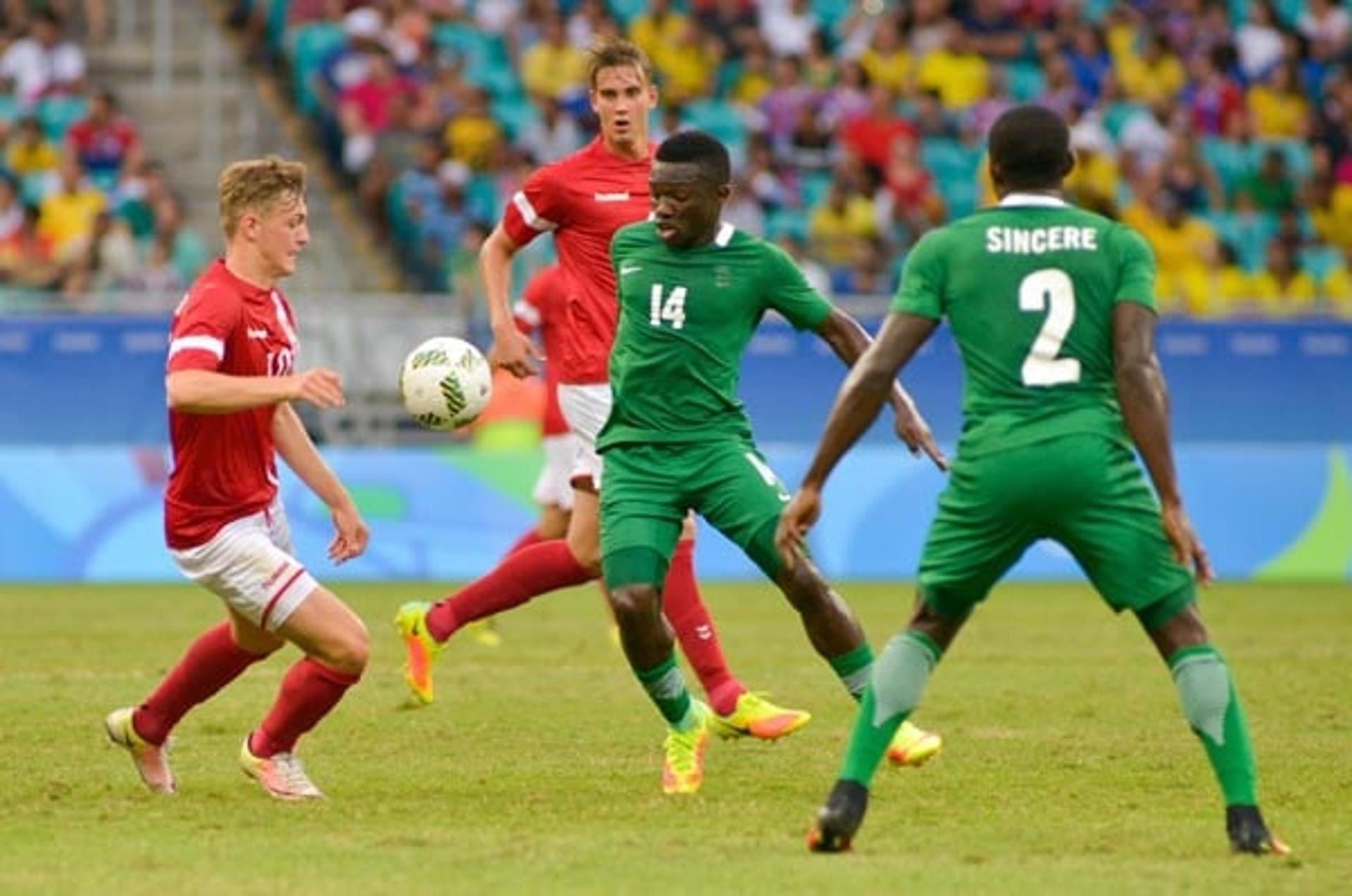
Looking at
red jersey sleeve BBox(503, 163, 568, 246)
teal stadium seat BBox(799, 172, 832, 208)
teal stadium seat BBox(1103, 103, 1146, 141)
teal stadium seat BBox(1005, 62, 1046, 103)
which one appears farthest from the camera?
teal stadium seat BBox(1005, 62, 1046, 103)

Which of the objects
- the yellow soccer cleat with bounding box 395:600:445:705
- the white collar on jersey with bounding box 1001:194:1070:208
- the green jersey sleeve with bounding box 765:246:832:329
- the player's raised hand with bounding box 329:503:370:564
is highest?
the white collar on jersey with bounding box 1001:194:1070:208

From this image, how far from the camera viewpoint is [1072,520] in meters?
8.70

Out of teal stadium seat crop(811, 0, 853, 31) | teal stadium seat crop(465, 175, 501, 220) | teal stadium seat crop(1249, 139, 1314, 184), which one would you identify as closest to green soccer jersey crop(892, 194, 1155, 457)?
teal stadium seat crop(465, 175, 501, 220)

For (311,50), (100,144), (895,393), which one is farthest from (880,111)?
(895,393)

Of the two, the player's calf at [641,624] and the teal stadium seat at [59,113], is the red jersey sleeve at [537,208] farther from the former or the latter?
the teal stadium seat at [59,113]

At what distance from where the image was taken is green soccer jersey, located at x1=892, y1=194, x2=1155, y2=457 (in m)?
8.70

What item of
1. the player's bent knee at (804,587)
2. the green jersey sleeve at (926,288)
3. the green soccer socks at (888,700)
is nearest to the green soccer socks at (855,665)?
the player's bent knee at (804,587)

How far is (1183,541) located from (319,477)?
3.40 m

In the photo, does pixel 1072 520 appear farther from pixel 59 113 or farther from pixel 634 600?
pixel 59 113

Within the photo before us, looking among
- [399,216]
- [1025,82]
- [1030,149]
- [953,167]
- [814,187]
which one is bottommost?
[399,216]

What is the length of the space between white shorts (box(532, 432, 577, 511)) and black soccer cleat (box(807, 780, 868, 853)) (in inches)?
296

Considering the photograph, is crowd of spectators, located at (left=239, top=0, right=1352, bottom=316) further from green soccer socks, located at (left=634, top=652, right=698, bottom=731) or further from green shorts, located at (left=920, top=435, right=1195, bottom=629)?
green shorts, located at (left=920, top=435, right=1195, bottom=629)

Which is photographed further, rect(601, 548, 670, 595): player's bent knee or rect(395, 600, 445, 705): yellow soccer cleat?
rect(395, 600, 445, 705): yellow soccer cleat

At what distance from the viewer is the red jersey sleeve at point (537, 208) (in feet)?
40.4
